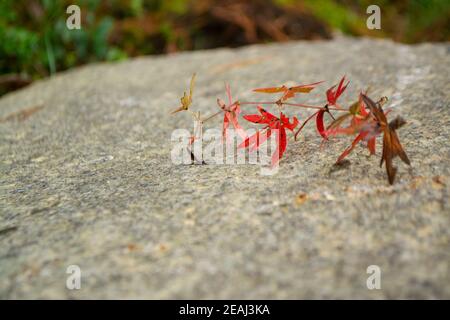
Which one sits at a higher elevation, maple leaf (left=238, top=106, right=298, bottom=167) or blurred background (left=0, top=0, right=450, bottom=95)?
blurred background (left=0, top=0, right=450, bottom=95)

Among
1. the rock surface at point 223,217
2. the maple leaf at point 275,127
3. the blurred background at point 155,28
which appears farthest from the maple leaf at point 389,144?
the blurred background at point 155,28

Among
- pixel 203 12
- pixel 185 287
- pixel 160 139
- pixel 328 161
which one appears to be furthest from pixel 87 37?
pixel 185 287

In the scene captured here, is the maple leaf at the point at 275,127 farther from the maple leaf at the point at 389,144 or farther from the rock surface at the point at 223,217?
the maple leaf at the point at 389,144

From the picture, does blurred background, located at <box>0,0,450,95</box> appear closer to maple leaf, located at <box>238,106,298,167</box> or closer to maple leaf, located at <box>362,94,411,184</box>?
maple leaf, located at <box>238,106,298,167</box>

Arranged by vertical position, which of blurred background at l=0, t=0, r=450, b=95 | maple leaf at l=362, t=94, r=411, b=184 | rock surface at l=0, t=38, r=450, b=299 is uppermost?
blurred background at l=0, t=0, r=450, b=95

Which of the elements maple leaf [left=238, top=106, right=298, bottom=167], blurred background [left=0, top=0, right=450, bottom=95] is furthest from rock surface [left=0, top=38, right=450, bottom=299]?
blurred background [left=0, top=0, right=450, bottom=95]

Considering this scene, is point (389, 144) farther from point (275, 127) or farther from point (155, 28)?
point (155, 28)

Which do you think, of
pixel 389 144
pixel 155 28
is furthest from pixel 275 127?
pixel 155 28
